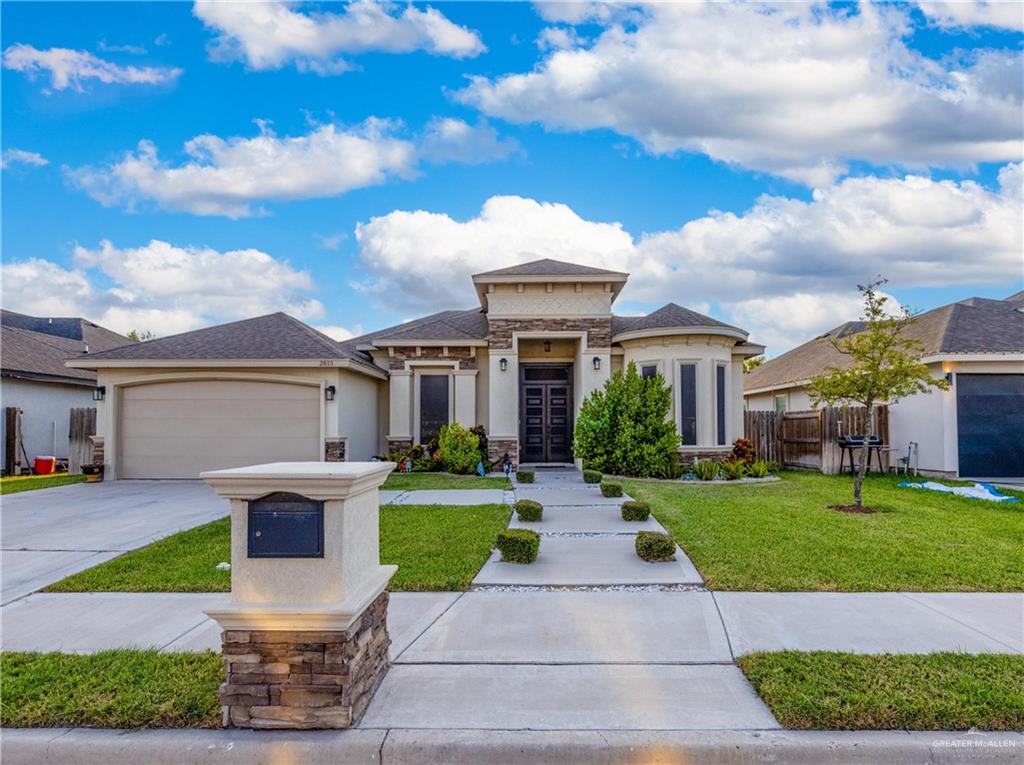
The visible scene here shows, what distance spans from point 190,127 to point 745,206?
47.6 ft

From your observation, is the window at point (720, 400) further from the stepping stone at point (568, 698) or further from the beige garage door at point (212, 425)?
the stepping stone at point (568, 698)

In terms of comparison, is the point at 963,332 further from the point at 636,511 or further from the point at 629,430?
the point at 636,511

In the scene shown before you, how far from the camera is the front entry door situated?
→ 15.3 m

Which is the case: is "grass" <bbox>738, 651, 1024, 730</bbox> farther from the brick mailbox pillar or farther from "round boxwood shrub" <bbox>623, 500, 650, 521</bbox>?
"round boxwood shrub" <bbox>623, 500, 650, 521</bbox>

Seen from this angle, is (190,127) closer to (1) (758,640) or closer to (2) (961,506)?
(1) (758,640)

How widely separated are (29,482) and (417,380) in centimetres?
917

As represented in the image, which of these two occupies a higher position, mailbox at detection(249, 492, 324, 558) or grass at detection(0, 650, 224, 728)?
mailbox at detection(249, 492, 324, 558)

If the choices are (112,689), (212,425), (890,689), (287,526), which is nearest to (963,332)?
(890,689)

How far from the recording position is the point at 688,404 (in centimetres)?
1412

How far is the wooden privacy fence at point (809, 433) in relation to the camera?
1484 cm

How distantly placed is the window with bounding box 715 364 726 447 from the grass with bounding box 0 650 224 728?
12.6m

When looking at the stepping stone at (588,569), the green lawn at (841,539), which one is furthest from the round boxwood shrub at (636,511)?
the stepping stone at (588,569)

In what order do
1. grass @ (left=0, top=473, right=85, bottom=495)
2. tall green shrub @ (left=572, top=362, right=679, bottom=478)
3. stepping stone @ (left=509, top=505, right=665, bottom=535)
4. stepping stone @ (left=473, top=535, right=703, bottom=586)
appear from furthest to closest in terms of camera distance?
1. tall green shrub @ (left=572, top=362, right=679, bottom=478)
2. grass @ (left=0, top=473, right=85, bottom=495)
3. stepping stone @ (left=509, top=505, right=665, bottom=535)
4. stepping stone @ (left=473, top=535, right=703, bottom=586)

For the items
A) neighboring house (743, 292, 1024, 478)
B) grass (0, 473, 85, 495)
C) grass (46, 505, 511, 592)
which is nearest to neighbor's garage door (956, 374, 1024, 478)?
neighboring house (743, 292, 1024, 478)
